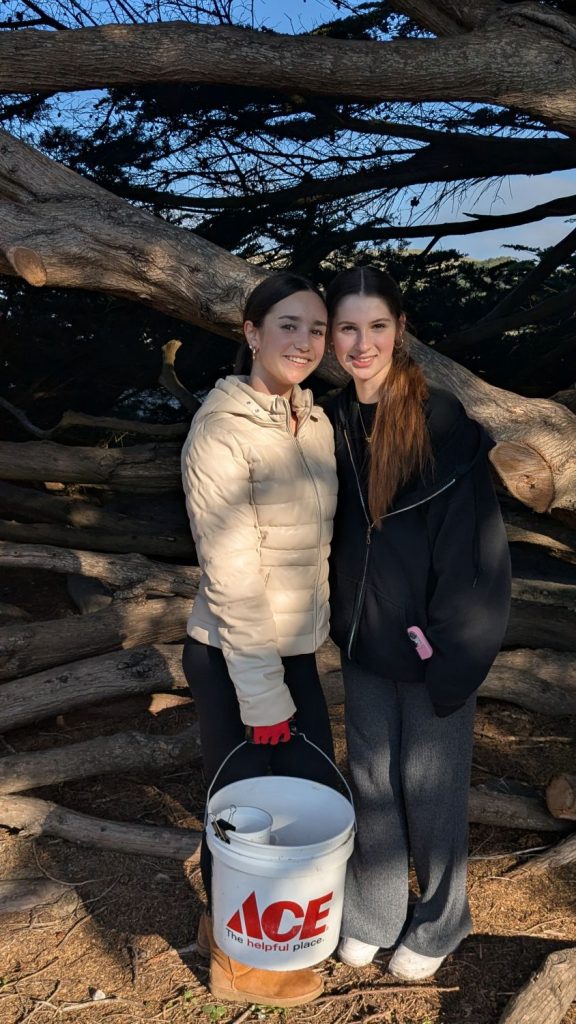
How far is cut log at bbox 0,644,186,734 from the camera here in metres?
4.21

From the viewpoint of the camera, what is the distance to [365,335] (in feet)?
8.13

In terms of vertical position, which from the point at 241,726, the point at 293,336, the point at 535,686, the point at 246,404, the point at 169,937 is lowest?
the point at 169,937

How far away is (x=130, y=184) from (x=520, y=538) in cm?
276

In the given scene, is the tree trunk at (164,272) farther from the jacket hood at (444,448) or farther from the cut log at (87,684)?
the cut log at (87,684)

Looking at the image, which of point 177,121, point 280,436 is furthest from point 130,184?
point 280,436

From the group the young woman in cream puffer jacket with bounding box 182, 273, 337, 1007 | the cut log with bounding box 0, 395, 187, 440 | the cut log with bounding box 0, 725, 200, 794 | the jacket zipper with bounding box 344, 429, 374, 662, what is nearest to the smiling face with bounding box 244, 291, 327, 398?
the young woman in cream puffer jacket with bounding box 182, 273, 337, 1007

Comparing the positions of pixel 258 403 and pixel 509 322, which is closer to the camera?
pixel 258 403

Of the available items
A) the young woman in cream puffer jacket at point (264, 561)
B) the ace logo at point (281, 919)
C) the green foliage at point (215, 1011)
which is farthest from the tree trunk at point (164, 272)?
the green foliage at point (215, 1011)

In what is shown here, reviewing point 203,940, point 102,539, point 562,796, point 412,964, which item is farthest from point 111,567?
point 412,964

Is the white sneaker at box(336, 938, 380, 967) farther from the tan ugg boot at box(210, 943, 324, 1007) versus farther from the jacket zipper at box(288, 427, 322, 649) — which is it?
the jacket zipper at box(288, 427, 322, 649)

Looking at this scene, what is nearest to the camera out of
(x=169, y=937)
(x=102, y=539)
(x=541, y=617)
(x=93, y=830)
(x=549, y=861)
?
(x=169, y=937)

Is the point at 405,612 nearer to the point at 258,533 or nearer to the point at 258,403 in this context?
the point at 258,533

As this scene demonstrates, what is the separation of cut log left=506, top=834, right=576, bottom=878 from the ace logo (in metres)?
1.22

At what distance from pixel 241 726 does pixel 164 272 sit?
1845 millimetres
